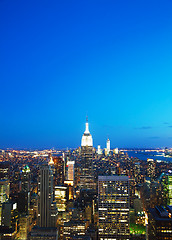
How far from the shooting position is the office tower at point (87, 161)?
149ft

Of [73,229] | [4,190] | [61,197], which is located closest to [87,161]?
[61,197]

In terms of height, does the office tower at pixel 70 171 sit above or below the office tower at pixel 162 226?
above

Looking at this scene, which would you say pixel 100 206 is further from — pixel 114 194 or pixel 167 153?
pixel 167 153

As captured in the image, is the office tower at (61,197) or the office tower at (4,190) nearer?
the office tower at (4,190)

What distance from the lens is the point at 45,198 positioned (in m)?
27.6

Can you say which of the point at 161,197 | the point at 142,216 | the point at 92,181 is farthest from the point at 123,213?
the point at 92,181

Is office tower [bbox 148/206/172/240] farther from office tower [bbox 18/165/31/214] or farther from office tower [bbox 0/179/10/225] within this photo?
office tower [bbox 0/179/10/225]

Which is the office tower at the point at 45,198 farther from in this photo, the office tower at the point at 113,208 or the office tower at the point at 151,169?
the office tower at the point at 151,169

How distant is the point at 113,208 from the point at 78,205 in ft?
28.1

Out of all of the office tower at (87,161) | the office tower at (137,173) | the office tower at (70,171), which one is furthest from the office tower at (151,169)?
the office tower at (70,171)

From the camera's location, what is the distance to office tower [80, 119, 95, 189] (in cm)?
4539

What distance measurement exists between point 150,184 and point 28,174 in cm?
1551

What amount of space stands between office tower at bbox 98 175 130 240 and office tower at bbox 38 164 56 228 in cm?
571

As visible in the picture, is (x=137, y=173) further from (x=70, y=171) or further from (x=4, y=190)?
(x=4, y=190)
